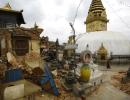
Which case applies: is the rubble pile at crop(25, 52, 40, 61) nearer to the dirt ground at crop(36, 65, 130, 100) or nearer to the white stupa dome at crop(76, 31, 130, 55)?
the dirt ground at crop(36, 65, 130, 100)

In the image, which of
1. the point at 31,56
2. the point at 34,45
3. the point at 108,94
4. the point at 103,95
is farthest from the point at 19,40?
the point at 108,94

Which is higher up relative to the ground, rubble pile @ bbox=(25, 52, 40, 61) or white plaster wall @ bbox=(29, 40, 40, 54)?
white plaster wall @ bbox=(29, 40, 40, 54)

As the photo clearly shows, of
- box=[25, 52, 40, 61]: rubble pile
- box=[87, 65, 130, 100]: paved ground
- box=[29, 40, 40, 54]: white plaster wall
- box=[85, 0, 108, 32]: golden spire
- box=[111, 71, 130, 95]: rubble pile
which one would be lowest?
box=[87, 65, 130, 100]: paved ground

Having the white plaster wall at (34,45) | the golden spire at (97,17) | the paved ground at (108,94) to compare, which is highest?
the golden spire at (97,17)

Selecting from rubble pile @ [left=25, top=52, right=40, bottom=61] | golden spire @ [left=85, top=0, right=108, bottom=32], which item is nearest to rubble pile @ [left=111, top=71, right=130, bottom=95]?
rubble pile @ [left=25, top=52, right=40, bottom=61]

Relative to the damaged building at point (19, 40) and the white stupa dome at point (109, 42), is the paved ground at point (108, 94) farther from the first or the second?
the white stupa dome at point (109, 42)

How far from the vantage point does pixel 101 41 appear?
41906mm

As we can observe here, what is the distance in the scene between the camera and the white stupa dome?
4075 cm

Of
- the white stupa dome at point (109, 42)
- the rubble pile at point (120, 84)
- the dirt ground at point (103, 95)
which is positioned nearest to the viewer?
the dirt ground at point (103, 95)

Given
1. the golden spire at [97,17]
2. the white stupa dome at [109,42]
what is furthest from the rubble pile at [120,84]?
the golden spire at [97,17]

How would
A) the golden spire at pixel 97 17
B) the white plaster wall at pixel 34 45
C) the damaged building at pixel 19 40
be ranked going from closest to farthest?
the damaged building at pixel 19 40 < the white plaster wall at pixel 34 45 < the golden spire at pixel 97 17

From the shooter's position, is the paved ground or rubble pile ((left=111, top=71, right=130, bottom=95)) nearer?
the paved ground

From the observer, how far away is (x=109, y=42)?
41.7m

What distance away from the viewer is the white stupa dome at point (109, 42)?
40.8m
